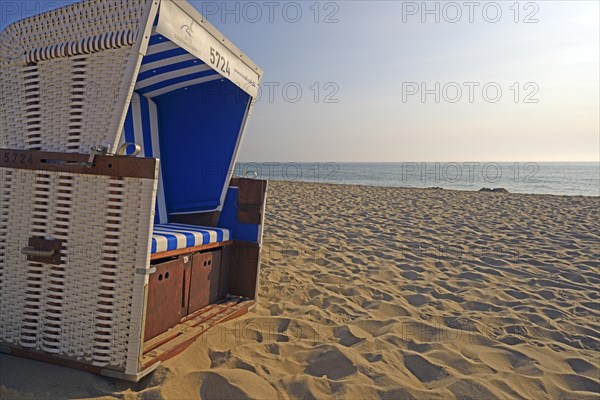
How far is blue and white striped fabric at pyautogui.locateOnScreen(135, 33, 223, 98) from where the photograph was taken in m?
2.44

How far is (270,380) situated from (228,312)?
0.91 meters

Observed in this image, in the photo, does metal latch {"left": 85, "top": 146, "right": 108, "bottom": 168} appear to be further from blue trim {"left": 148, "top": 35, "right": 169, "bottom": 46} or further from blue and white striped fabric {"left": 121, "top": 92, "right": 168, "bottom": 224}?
blue and white striped fabric {"left": 121, "top": 92, "right": 168, "bottom": 224}

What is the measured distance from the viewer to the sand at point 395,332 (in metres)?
2.04

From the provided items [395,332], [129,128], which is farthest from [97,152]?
[395,332]

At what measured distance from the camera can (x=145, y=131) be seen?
11.5 ft

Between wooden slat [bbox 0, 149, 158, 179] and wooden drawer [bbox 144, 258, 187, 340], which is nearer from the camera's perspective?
wooden slat [bbox 0, 149, 158, 179]

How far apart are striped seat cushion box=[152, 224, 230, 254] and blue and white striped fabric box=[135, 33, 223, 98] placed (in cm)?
113

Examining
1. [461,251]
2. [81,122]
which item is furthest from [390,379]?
[461,251]

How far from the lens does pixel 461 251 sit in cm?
552

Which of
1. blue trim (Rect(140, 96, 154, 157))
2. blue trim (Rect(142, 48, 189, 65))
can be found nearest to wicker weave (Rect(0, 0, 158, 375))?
blue trim (Rect(142, 48, 189, 65))

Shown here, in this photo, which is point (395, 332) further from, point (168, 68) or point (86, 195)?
point (168, 68)

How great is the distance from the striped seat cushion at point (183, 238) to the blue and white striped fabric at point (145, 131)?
0.73m

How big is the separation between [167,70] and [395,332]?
98.3 inches

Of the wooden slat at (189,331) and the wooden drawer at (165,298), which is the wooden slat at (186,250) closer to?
the wooden drawer at (165,298)
